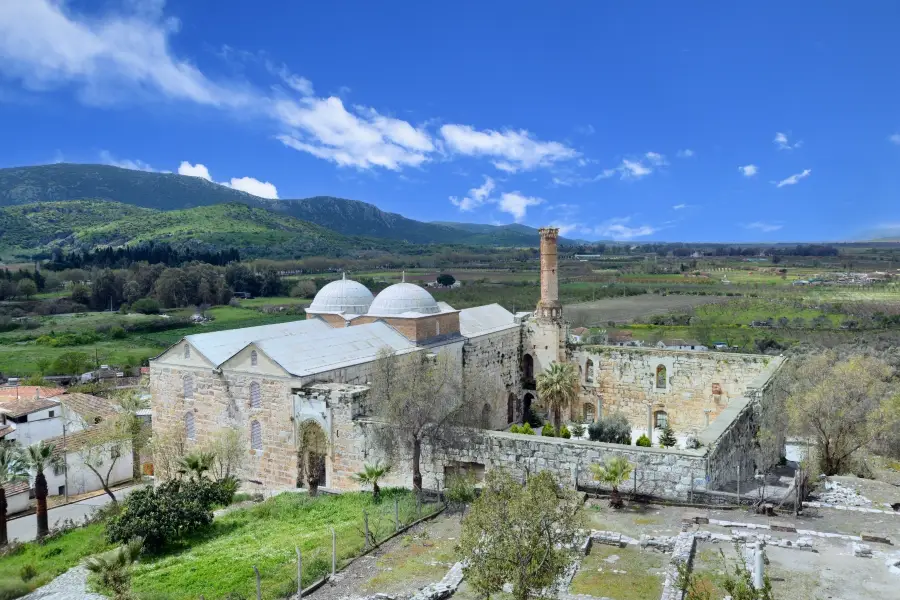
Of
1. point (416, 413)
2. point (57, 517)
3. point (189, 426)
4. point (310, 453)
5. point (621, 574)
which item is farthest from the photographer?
point (57, 517)

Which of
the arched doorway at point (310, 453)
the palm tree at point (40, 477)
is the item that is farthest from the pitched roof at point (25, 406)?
the arched doorway at point (310, 453)

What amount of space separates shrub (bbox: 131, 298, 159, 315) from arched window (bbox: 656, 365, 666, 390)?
74537 mm

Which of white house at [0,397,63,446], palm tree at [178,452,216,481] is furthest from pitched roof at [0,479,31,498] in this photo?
palm tree at [178,452,216,481]

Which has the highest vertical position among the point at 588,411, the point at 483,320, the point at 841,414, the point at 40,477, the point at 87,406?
the point at 483,320

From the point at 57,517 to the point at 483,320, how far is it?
77.3ft

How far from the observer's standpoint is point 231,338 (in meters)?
28.5

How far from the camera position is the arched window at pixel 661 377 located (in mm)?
36250

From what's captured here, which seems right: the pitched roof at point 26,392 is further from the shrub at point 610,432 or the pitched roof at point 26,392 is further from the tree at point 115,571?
the shrub at point 610,432

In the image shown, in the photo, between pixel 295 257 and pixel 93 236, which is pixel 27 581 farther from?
pixel 93 236

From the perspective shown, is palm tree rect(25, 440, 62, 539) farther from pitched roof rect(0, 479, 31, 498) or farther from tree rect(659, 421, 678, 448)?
tree rect(659, 421, 678, 448)

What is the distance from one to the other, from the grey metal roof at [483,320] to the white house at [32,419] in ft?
76.7

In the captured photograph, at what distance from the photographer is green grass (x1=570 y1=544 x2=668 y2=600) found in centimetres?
1216

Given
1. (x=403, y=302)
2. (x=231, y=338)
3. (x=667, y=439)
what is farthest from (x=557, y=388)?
(x=231, y=338)

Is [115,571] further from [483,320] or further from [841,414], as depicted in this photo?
[483,320]
